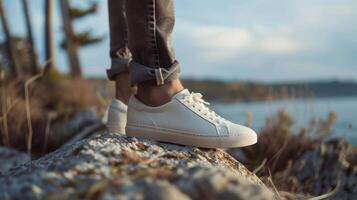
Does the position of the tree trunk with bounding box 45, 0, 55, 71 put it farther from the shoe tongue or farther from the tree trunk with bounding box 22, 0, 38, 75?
the shoe tongue

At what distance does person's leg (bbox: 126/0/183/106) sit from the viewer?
1783 millimetres

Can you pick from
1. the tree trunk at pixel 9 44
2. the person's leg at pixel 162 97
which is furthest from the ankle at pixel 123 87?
the tree trunk at pixel 9 44

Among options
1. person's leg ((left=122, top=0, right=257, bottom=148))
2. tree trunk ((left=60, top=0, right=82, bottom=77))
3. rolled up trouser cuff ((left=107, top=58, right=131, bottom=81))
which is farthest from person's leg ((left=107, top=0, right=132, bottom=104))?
tree trunk ((left=60, top=0, right=82, bottom=77))

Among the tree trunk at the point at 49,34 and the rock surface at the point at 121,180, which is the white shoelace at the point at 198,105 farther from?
the tree trunk at the point at 49,34

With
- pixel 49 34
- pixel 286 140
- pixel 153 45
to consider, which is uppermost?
pixel 153 45

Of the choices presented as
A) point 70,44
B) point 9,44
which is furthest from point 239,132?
point 70,44

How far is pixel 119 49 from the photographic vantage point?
7.64ft

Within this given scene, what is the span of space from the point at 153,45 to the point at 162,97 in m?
0.21

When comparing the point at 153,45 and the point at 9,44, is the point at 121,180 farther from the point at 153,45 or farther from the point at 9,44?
the point at 9,44

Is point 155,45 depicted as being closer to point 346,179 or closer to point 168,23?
point 168,23

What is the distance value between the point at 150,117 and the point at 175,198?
92 cm

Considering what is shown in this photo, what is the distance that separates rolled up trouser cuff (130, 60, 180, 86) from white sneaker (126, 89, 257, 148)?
0.09 m

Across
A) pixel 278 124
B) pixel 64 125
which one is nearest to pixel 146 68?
pixel 278 124

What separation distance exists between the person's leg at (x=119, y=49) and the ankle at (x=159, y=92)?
16.2 inches
